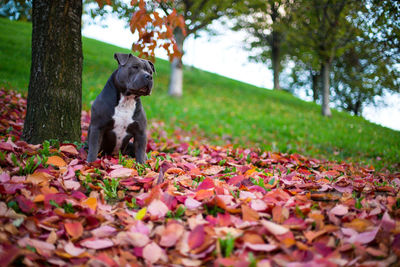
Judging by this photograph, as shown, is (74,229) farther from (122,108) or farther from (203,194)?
(122,108)

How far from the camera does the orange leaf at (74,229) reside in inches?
69.4

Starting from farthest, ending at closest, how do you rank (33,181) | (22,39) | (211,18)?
(211,18) < (22,39) < (33,181)

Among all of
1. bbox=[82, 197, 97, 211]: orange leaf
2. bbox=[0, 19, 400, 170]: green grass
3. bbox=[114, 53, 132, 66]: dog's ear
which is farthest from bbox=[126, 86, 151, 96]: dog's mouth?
bbox=[0, 19, 400, 170]: green grass

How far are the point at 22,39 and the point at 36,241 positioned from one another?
11.2 metres

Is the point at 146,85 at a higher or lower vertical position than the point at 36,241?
higher

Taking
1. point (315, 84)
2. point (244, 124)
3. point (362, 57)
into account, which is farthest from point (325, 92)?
point (315, 84)

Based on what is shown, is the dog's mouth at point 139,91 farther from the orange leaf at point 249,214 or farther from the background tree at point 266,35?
the background tree at point 266,35

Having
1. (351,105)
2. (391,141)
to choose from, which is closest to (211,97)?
(391,141)

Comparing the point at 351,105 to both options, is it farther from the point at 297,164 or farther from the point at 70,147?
the point at 70,147

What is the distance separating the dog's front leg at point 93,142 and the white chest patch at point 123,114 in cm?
20

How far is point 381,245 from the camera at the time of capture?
1.66 meters

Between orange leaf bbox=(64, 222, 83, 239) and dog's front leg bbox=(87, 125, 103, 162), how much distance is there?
145 cm

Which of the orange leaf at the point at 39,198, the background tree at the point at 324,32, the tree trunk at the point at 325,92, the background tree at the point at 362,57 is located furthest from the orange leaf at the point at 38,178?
the tree trunk at the point at 325,92

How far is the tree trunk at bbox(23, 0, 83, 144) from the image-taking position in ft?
11.3
